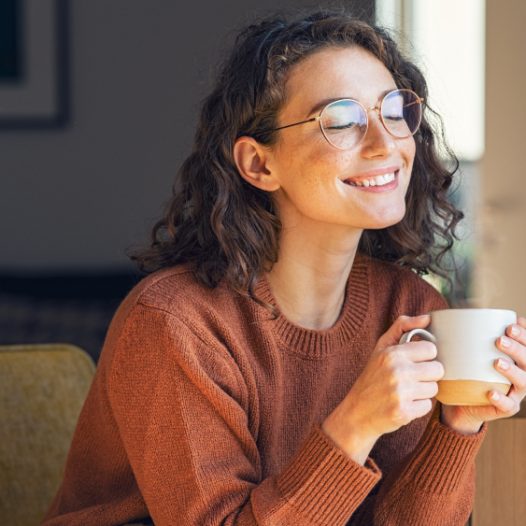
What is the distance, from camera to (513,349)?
124 centimetres

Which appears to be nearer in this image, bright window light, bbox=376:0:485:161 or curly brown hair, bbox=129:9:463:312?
curly brown hair, bbox=129:9:463:312

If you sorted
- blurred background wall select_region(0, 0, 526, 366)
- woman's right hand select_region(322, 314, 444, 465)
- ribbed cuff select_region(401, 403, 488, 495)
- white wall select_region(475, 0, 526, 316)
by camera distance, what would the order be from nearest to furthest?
woman's right hand select_region(322, 314, 444, 465), ribbed cuff select_region(401, 403, 488, 495), white wall select_region(475, 0, 526, 316), blurred background wall select_region(0, 0, 526, 366)

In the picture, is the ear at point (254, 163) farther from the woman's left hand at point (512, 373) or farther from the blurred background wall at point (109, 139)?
the blurred background wall at point (109, 139)

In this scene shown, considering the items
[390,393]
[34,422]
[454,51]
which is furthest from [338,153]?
[454,51]

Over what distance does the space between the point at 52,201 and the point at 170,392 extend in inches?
76.3

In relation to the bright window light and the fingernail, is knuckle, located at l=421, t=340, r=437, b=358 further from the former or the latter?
the bright window light

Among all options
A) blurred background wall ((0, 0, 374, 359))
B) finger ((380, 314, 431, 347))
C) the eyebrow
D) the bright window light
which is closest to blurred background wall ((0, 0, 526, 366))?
blurred background wall ((0, 0, 374, 359))

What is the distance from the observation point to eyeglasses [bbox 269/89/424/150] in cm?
146

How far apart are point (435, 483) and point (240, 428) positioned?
0.29 meters

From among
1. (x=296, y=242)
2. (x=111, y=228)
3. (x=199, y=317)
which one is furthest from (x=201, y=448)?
(x=111, y=228)

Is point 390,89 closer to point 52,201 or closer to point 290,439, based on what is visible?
point 290,439

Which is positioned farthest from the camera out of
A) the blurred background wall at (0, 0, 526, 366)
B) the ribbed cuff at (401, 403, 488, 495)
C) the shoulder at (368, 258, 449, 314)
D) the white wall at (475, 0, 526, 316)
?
the blurred background wall at (0, 0, 526, 366)

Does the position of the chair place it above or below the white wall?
below

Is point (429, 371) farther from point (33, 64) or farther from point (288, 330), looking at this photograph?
point (33, 64)
